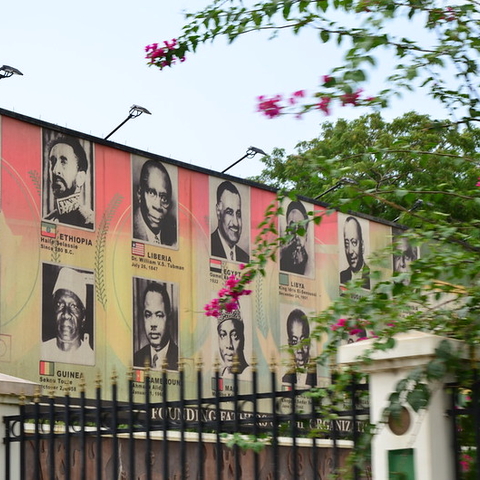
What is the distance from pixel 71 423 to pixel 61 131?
11.6 meters

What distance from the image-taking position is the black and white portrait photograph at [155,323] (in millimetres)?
18609

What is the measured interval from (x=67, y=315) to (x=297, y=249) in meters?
6.38

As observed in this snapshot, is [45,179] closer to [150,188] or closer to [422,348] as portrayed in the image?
[150,188]

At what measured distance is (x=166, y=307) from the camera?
19.2 metres

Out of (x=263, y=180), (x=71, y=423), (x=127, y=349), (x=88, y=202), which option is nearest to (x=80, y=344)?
(x=127, y=349)

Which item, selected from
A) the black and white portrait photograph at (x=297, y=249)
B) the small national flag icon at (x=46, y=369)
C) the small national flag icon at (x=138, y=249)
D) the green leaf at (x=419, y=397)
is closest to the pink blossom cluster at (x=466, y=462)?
the green leaf at (x=419, y=397)

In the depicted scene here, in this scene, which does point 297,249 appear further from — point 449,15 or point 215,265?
point 449,15

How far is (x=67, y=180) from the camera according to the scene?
17.9 meters

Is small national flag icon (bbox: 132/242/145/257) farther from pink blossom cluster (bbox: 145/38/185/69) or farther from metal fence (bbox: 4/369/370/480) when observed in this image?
pink blossom cluster (bbox: 145/38/185/69)

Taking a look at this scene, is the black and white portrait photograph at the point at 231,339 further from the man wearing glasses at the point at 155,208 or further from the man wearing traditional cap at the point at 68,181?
the man wearing traditional cap at the point at 68,181

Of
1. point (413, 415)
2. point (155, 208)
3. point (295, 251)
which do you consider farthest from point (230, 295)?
point (295, 251)

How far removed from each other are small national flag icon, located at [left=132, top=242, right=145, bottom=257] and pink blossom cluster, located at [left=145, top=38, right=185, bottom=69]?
489 inches

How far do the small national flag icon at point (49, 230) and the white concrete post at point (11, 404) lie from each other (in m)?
10.4

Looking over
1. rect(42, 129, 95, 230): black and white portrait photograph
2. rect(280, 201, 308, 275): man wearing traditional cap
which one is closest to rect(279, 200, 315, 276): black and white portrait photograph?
rect(280, 201, 308, 275): man wearing traditional cap
